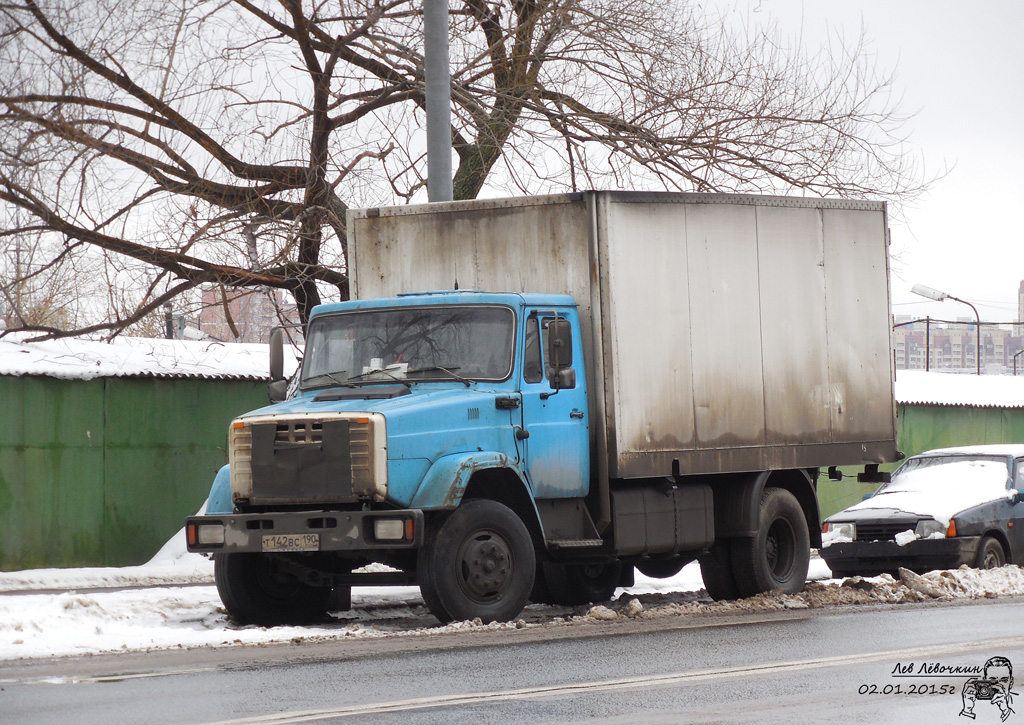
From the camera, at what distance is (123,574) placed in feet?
53.1

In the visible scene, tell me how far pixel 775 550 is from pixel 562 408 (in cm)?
346

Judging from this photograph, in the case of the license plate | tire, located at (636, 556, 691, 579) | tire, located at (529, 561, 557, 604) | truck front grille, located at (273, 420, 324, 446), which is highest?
truck front grille, located at (273, 420, 324, 446)

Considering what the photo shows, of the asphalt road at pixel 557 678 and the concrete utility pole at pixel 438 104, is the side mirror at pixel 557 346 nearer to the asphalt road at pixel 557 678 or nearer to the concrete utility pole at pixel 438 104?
the asphalt road at pixel 557 678

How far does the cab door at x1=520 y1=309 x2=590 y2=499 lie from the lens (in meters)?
11.4

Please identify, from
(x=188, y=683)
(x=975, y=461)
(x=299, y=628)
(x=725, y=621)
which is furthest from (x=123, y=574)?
(x=975, y=461)

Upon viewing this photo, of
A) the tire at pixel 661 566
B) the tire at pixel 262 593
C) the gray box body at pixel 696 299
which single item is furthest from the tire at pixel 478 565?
the tire at pixel 661 566

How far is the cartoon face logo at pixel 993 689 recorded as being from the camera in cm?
677

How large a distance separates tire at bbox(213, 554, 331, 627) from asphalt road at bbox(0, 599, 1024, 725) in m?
1.67

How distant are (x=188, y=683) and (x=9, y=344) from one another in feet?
35.3

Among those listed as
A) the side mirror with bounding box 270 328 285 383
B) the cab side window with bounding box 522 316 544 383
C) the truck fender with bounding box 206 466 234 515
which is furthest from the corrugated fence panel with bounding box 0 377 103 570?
the cab side window with bounding box 522 316 544 383

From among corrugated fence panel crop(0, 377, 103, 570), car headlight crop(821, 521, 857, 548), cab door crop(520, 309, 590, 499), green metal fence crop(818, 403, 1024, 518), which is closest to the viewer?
cab door crop(520, 309, 590, 499)

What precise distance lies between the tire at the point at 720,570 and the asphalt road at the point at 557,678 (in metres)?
2.90

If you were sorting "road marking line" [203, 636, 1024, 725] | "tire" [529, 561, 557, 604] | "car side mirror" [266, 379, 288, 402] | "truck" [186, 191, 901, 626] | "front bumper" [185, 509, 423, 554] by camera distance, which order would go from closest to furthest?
"road marking line" [203, 636, 1024, 725], "front bumper" [185, 509, 423, 554], "truck" [186, 191, 901, 626], "car side mirror" [266, 379, 288, 402], "tire" [529, 561, 557, 604]

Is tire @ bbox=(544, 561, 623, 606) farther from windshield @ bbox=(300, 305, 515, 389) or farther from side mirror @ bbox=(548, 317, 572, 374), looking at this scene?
windshield @ bbox=(300, 305, 515, 389)
